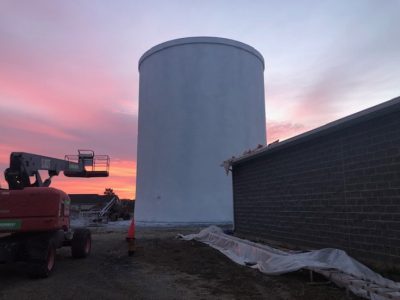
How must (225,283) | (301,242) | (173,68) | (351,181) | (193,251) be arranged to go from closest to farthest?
(225,283), (351,181), (301,242), (193,251), (173,68)

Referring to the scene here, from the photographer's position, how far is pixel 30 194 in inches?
431

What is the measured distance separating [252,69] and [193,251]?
1935cm

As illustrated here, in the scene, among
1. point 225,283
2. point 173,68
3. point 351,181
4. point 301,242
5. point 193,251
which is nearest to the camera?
point 225,283

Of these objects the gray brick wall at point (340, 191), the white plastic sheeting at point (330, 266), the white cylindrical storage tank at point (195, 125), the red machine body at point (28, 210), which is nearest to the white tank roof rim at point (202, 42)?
the white cylindrical storage tank at point (195, 125)

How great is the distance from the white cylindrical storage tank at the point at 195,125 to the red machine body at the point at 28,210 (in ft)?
58.9

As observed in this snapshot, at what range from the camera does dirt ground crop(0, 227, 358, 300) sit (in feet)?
27.6

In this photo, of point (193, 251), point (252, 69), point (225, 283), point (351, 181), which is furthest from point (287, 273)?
point (252, 69)

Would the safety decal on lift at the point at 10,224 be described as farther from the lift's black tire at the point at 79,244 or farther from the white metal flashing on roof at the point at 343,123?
the white metal flashing on roof at the point at 343,123

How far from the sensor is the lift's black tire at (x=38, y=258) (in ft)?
34.0

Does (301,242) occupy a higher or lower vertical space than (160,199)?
lower

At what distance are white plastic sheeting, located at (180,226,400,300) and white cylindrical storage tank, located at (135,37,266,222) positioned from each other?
15.4 m

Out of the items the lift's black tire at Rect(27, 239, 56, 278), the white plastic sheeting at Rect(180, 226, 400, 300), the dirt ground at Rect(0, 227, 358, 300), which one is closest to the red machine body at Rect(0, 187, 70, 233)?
the lift's black tire at Rect(27, 239, 56, 278)

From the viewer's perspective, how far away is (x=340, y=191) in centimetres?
1128

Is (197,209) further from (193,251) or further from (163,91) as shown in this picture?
(193,251)
